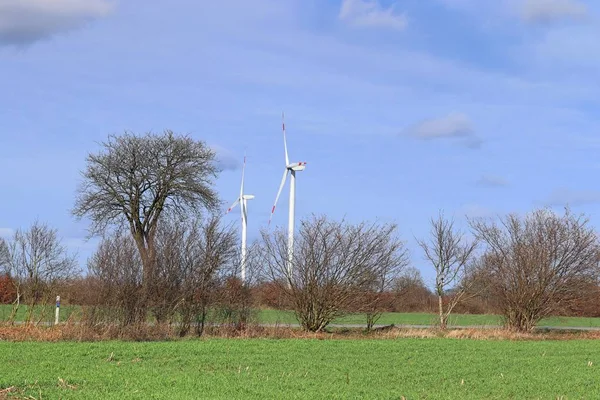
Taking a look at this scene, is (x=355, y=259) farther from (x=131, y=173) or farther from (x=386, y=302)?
(x=131, y=173)

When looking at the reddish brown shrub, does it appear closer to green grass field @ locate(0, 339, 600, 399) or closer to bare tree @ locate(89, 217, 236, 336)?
bare tree @ locate(89, 217, 236, 336)

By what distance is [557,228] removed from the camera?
38406 mm

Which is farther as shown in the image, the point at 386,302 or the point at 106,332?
the point at 386,302

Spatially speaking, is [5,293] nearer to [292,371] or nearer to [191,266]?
[191,266]

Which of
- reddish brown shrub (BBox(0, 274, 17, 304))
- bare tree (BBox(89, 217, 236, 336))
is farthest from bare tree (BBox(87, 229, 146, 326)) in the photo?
reddish brown shrub (BBox(0, 274, 17, 304))

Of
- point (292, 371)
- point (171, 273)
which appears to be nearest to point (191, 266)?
point (171, 273)

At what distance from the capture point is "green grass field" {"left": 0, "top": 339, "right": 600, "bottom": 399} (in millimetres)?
14773

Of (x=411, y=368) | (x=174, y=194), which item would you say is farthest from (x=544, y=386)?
(x=174, y=194)

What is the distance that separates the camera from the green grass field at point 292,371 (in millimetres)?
14773

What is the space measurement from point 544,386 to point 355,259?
16642 mm

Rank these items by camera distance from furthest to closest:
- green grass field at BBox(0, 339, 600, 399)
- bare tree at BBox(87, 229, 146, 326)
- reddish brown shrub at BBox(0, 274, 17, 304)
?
reddish brown shrub at BBox(0, 274, 17, 304)
bare tree at BBox(87, 229, 146, 326)
green grass field at BBox(0, 339, 600, 399)

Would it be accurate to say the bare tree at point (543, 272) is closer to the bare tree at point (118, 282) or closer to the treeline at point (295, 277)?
the treeline at point (295, 277)

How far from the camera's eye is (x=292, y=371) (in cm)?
1827

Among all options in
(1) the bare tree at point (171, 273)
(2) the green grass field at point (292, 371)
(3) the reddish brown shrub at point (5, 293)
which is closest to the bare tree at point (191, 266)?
(1) the bare tree at point (171, 273)
